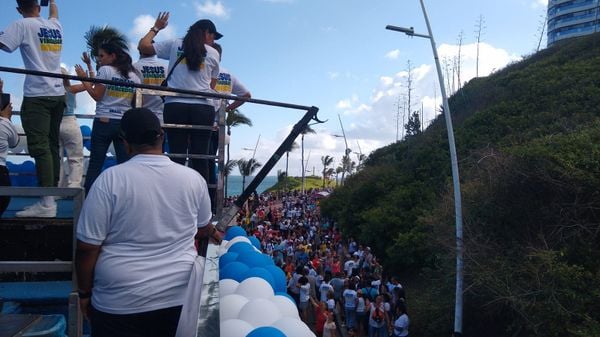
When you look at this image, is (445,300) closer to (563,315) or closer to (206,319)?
(563,315)

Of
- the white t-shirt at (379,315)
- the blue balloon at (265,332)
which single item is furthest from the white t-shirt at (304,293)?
the blue balloon at (265,332)

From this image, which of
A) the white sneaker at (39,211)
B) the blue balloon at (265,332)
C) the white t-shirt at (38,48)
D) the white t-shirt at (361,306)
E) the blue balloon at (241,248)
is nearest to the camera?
the white sneaker at (39,211)

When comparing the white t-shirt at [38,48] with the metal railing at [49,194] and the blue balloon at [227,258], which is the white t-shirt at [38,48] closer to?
the metal railing at [49,194]

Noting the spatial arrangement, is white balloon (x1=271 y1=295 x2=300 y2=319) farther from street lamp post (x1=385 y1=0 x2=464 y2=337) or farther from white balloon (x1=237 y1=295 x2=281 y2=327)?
street lamp post (x1=385 y1=0 x2=464 y2=337)

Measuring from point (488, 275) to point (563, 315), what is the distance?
6.91 feet

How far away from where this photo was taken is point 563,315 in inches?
373

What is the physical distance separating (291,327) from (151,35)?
326cm

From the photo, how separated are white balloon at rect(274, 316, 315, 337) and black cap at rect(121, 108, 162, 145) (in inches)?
118

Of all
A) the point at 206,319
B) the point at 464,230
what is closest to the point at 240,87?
the point at 206,319

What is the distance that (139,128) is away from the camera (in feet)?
7.73

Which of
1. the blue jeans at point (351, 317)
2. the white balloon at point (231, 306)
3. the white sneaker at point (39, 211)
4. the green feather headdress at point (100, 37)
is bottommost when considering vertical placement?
the blue jeans at point (351, 317)

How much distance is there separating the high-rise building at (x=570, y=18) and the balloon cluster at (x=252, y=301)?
80568mm

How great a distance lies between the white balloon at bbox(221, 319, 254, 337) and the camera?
448 centimetres

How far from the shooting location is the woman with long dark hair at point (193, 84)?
4.61 metres
